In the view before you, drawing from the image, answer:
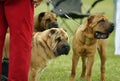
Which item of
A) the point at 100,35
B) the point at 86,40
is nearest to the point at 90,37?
the point at 86,40

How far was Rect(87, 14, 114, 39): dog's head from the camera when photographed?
660cm

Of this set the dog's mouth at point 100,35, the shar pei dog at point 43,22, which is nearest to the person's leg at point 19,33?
the dog's mouth at point 100,35

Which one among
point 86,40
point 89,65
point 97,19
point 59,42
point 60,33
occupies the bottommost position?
point 89,65

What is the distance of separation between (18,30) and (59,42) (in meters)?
1.52

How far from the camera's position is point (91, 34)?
6797 millimetres

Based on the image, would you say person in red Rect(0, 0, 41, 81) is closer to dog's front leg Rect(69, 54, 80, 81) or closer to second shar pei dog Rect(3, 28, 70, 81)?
second shar pei dog Rect(3, 28, 70, 81)

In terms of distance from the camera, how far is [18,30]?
443 cm

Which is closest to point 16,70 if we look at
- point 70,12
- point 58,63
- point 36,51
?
point 36,51

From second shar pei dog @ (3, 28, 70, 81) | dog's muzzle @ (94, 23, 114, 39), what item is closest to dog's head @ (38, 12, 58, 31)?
dog's muzzle @ (94, 23, 114, 39)

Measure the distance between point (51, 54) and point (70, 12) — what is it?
499 cm

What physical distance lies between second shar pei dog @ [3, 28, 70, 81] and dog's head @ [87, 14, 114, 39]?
861mm

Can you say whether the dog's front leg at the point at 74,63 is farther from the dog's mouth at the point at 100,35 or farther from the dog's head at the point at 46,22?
the dog's head at the point at 46,22

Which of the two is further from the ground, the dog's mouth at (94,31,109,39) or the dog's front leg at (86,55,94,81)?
the dog's mouth at (94,31,109,39)

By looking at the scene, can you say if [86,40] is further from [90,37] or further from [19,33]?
[19,33]
